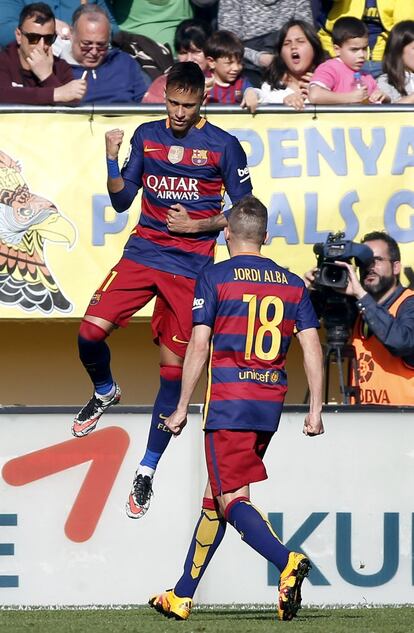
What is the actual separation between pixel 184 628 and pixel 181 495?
6.89ft

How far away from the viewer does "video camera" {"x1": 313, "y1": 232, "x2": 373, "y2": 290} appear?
360 inches

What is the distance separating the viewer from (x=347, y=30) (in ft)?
34.6

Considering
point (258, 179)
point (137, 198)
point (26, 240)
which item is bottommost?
point (26, 240)

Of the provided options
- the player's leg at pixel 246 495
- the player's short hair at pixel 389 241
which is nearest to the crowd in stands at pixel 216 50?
the player's short hair at pixel 389 241

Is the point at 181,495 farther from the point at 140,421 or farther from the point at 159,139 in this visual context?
the point at 159,139

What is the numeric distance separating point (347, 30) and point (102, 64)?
6.24ft

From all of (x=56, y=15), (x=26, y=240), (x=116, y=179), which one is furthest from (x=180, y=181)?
(x=56, y=15)

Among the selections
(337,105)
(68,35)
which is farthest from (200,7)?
(337,105)

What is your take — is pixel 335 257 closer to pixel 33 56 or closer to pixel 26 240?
pixel 26 240

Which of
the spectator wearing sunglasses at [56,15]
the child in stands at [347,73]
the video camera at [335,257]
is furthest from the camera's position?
the spectator wearing sunglasses at [56,15]

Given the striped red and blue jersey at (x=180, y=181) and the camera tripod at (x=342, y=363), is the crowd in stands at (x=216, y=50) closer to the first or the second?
the camera tripod at (x=342, y=363)

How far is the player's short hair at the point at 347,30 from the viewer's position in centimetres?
1052

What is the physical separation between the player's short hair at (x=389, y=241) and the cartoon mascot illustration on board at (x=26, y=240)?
2050 mm

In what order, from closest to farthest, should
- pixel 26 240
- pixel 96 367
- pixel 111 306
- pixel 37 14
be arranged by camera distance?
1. pixel 111 306
2. pixel 96 367
3. pixel 26 240
4. pixel 37 14
